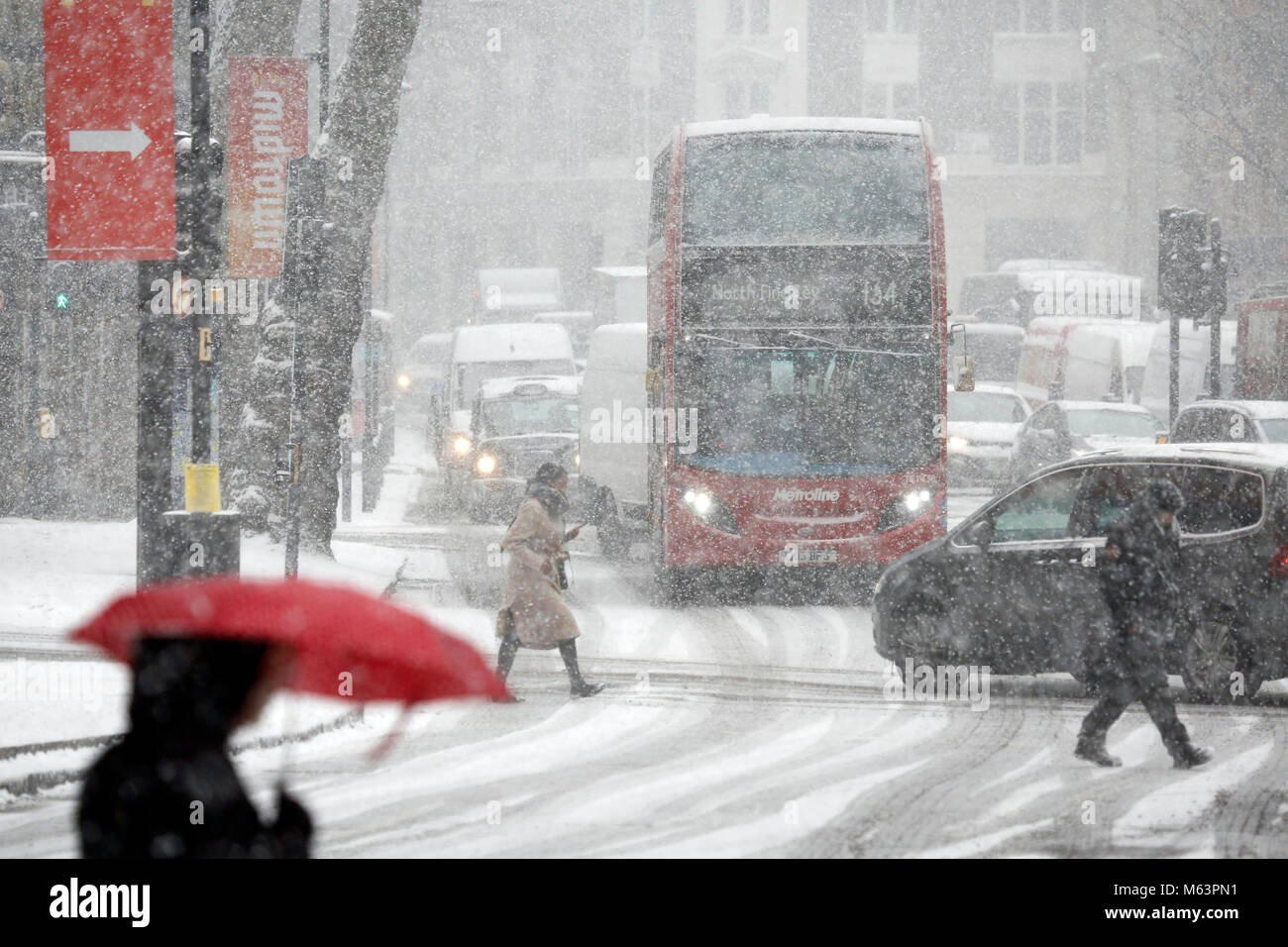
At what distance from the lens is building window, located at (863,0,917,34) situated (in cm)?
6656

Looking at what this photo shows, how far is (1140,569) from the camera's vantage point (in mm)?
9516

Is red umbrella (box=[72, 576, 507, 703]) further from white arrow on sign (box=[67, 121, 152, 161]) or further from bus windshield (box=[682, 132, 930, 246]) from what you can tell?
bus windshield (box=[682, 132, 930, 246])

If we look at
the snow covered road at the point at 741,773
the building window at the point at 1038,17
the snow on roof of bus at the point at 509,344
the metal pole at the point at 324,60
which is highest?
the building window at the point at 1038,17

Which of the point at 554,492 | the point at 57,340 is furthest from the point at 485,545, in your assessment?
the point at 554,492

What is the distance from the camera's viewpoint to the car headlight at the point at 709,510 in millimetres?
17328

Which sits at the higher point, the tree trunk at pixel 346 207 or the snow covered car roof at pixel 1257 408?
the tree trunk at pixel 346 207

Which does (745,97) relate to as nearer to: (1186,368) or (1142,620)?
(1186,368)

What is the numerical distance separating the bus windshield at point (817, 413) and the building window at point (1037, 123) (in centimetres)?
4967

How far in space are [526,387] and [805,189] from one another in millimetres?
11678

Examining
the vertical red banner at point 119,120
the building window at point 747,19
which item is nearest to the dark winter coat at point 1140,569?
the vertical red banner at point 119,120

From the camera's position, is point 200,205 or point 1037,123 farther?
point 1037,123

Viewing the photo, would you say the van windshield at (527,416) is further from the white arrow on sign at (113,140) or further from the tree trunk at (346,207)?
the white arrow on sign at (113,140)

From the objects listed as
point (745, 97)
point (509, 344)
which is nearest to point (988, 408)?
point (509, 344)
